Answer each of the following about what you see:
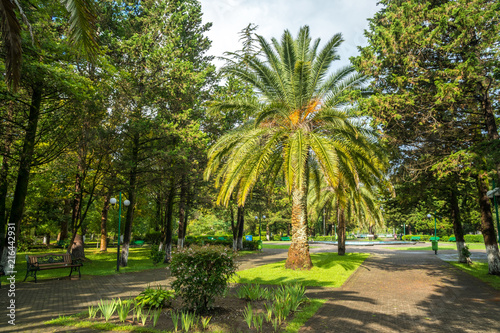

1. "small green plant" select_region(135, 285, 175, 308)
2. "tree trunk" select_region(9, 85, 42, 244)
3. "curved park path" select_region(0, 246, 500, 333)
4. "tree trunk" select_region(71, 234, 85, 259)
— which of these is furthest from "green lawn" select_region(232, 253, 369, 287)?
"tree trunk" select_region(71, 234, 85, 259)

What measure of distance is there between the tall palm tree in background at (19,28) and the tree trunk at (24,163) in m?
9.84

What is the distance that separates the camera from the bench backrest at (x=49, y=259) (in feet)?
36.4

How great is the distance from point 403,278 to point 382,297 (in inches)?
184

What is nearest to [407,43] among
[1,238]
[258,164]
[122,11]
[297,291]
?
[258,164]

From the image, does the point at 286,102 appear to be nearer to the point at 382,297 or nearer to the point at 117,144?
the point at 382,297

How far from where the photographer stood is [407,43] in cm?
1229

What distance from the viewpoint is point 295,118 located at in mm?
13969

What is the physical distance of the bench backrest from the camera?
1110 centimetres

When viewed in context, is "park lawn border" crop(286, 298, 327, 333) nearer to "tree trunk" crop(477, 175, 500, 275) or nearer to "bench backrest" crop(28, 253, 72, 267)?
"bench backrest" crop(28, 253, 72, 267)

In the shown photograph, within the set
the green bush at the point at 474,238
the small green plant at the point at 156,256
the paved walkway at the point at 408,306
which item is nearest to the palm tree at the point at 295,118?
the paved walkway at the point at 408,306

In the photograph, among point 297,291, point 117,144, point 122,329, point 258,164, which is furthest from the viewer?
point 117,144

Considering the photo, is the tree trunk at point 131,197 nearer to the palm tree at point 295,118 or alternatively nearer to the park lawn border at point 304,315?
the palm tree at point 295,118

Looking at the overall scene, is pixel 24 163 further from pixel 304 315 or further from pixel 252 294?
pixel 304 315

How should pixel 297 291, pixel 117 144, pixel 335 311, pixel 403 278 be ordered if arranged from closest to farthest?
pixel 335 311 < pixel 297 291 < pixel 403 278 < pixel 117 144
